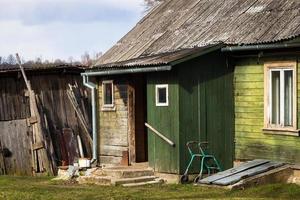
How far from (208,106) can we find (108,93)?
13.1 ft

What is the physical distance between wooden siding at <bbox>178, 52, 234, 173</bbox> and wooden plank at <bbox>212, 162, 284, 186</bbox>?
54.2 inches

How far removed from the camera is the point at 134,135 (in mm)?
17406

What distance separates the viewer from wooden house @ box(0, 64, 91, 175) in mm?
20625

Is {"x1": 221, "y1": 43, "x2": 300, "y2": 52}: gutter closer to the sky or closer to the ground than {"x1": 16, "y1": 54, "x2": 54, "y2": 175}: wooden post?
closer to the sky

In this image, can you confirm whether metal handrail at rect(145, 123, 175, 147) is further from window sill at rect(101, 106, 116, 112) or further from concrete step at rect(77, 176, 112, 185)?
window sill at rect(101, 106, 116, 112)

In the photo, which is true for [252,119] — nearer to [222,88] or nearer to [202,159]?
[222,88]

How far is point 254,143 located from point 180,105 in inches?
76.9

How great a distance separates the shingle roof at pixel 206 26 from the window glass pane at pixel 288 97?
95cm

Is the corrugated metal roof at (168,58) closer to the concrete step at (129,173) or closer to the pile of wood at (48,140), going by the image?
A: the concrete step at (129,173)

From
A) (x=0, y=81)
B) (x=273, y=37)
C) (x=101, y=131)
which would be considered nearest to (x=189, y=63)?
(x=273, y=37)

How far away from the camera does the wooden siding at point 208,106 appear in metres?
15.0

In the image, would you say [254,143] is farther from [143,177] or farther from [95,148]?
[95,148]

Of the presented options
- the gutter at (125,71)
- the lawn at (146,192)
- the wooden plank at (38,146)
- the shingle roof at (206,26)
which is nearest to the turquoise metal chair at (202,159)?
the lawn at (146,192)

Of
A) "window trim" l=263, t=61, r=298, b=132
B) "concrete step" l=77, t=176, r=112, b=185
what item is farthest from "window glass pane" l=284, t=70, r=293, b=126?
"concrete step" l=77, t=176, r=112, b=185
